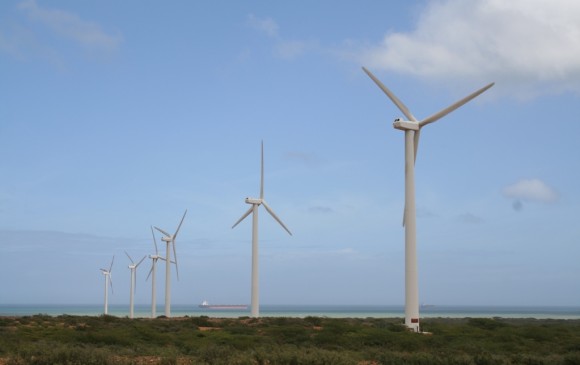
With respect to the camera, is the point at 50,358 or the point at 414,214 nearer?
the point at 50,358

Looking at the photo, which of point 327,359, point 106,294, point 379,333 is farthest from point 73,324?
point 106,294

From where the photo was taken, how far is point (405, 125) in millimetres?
43375

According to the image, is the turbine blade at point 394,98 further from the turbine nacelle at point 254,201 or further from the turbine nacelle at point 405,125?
the turbine nacelle at point 254,201

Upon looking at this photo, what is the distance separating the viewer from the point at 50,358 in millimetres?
21953

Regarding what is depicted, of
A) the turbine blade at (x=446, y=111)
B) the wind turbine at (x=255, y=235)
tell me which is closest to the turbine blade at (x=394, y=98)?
the turbine blade at (x=446, y=111)

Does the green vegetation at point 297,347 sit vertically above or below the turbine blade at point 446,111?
below

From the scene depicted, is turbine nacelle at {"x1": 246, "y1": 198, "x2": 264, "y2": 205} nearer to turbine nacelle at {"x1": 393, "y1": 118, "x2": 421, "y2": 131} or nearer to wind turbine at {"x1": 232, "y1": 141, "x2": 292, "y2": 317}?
wind turbine at {"x1": 232, "y1": 141, "x2": 292, "y2": 317}

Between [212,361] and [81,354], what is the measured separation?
4165 millimetres

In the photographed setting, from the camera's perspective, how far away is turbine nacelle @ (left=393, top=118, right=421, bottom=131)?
1702 inches

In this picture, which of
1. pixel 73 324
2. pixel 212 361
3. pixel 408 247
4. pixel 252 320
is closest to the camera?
pixel 212 361

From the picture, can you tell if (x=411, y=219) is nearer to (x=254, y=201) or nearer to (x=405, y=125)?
(x=405, y=125)

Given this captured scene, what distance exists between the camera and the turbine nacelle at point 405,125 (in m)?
43.2

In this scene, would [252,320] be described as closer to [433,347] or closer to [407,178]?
[407,178]

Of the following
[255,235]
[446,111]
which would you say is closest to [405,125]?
[446,111]
